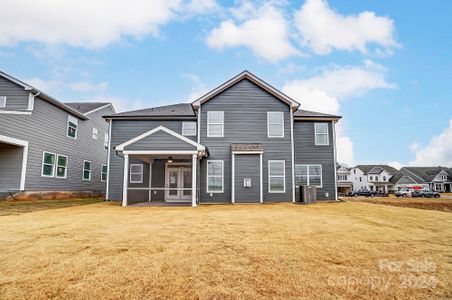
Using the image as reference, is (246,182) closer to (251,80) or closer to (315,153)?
(315,153)

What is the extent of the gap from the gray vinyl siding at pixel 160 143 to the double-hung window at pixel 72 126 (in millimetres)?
8550

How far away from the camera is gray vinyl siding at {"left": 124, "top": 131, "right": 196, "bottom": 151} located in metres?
11.3

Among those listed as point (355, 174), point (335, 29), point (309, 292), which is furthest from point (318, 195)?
point (355, 174)

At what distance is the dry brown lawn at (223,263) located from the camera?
8.39 feet

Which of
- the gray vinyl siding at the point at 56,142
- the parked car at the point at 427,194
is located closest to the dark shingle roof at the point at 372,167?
the parked car at the point at 427,194

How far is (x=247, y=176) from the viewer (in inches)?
515

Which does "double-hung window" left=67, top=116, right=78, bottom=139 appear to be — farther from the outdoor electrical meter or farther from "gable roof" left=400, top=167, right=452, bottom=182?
"gable roof" left=400, top=167, right=452, bottom=182

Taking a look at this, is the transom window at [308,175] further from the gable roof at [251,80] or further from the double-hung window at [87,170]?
the double-hung window at [87,170]

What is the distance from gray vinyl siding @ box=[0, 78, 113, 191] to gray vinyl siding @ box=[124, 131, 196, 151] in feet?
21.8

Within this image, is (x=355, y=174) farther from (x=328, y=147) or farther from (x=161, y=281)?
(x=161, y=281)

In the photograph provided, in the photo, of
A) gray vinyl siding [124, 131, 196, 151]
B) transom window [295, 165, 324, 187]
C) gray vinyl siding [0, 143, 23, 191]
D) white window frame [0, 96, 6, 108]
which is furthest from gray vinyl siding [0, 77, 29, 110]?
transom window [295, 165, 324, 187]

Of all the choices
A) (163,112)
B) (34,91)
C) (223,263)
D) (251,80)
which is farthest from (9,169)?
(223,263)

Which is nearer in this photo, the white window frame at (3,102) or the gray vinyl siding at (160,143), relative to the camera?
the gray vinyl siding at (160,143)

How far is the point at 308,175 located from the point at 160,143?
9.04 meters
